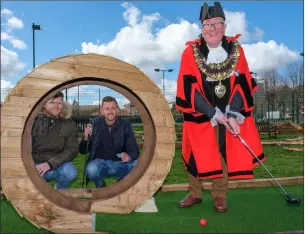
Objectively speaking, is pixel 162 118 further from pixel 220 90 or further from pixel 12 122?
pixel 12 122

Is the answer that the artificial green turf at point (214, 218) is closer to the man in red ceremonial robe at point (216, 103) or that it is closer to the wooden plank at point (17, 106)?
the man in red ceremonial robe at point (216, 103)

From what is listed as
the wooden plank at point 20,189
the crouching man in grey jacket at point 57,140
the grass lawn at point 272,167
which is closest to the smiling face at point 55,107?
the crouching man in grey jacket at point 57,140

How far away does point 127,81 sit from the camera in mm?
3053

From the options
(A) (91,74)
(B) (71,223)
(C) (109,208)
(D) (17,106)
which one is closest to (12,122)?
(D) (17,106)

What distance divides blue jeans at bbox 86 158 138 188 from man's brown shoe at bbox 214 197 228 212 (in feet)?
3.23

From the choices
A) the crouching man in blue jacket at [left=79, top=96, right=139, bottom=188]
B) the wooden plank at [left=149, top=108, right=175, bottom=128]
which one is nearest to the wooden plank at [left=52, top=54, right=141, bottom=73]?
the wooden plank at [left=149, top=108, right=175, bottom=128]

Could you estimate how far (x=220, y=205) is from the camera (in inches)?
146

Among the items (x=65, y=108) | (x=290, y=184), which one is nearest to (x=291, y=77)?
(x=290, y=184)

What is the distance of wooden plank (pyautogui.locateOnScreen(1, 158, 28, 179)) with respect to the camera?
2.90m

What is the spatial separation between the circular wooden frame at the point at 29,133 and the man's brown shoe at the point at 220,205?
35.6 inches

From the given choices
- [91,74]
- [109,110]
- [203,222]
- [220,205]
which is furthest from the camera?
[109,110]

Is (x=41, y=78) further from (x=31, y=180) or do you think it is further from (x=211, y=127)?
(x=211, y=127)

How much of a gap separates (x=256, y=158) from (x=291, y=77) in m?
28.3

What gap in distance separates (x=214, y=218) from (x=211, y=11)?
2.14 m
